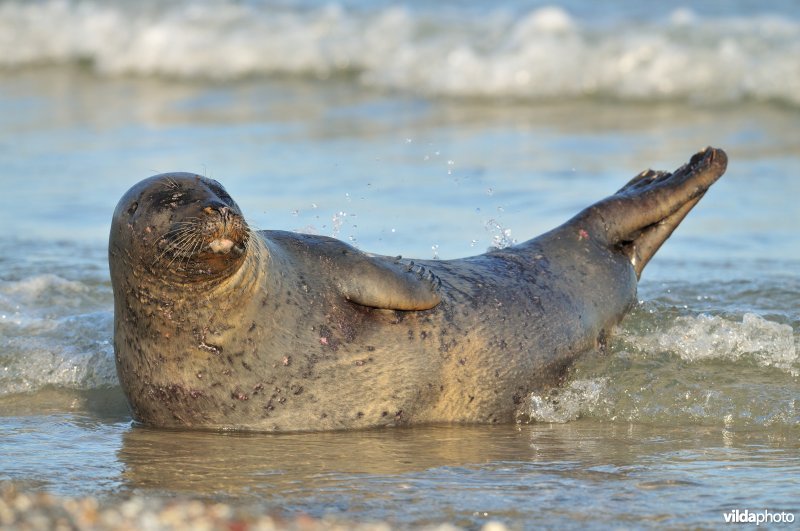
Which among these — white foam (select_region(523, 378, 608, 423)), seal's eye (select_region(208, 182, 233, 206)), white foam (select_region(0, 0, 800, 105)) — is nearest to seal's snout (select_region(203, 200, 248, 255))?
seal's eye (select_region(208, 182, 233, 206))

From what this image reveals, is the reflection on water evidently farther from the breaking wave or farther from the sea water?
the breaking wave

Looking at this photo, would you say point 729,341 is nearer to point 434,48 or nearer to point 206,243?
point 206,243

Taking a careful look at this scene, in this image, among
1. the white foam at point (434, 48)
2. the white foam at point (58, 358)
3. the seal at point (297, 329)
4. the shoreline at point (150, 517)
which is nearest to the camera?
the shoreline at point (150, 517)

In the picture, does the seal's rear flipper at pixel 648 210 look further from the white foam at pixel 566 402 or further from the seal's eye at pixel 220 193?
the seal's eye at pixel 220 193

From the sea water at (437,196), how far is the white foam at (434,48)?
0.04 m

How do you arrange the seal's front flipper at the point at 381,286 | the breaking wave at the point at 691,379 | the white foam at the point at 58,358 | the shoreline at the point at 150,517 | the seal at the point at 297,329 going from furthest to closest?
the white foam at the point at 58,358 < the breaking wave at the point at 691,379 < the seal's front flipper at the point at 381,286 < the seal at the point at 297,329 < the shoreline at the point at 150,517

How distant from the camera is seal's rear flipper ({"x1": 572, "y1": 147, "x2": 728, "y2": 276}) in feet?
21.9

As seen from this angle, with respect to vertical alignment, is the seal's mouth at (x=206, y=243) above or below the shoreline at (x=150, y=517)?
above

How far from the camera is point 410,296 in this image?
17.7ft

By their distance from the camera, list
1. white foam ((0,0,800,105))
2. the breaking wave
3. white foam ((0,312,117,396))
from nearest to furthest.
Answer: the breaking wave, white foam ((0,312,117,396)), white foam ((0,0,800,105))

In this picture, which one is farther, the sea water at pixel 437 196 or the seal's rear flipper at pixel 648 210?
the seal's rear flipper at pixel 648 210

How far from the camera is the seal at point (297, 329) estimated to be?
202 inches

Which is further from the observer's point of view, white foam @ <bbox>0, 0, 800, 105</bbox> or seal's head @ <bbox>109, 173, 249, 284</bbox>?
white foam @ <bbox>0, 0, 800, 105</bbox>

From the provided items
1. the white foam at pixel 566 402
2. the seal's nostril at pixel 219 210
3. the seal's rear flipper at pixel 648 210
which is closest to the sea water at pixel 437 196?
the white foam at pixel 566 402
